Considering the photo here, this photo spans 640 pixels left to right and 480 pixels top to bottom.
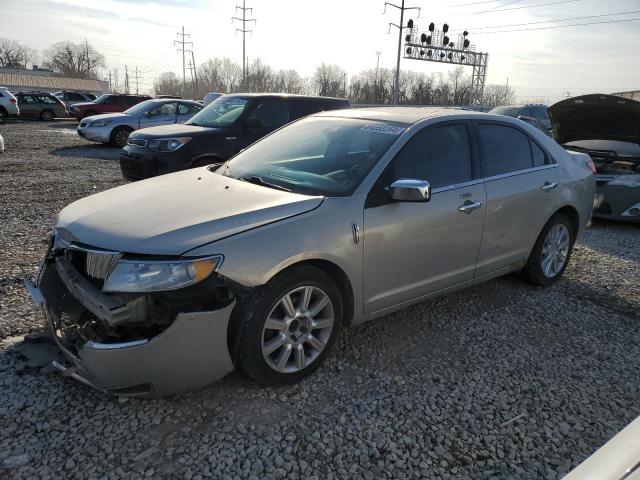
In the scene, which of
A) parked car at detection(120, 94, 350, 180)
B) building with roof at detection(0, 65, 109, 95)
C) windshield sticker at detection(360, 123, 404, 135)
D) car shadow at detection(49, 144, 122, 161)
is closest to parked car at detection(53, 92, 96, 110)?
car shadow at detection(49, 144, 122, 161)

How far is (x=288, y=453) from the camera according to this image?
2.51 m

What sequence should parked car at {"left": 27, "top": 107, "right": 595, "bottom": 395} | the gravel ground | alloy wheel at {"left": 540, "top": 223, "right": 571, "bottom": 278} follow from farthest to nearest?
1. alloy wheel at {"left": 540, "top": 223, "right": 571, "bottom": 278}
2. parked car at {"left": 27, "top": 107, "right": 595, "bottom": 395}
3. the gravel ground

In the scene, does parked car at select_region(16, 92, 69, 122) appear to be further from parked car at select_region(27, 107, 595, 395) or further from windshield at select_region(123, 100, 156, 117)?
parked car at select_region(27, 107, 595, 395)

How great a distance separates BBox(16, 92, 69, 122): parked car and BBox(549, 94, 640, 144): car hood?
27.4 m

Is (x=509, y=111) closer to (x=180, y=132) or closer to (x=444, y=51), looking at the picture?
(x=180, y=132)

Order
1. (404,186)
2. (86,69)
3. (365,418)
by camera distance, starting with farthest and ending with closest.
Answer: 1. (86,69)
2. (404,186)
3. (365,418)

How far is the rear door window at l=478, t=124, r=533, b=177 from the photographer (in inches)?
162

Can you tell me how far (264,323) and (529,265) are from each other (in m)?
2.93

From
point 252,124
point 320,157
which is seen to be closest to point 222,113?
point 252,124

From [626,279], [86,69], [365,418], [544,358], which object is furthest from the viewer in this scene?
[86,69]

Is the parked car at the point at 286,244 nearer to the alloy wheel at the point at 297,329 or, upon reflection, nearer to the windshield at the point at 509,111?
the alloy wheel at the point at 297,329

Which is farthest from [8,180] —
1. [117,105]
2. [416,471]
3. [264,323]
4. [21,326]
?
[117,105]

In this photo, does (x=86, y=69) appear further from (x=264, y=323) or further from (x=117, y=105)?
(x=264, y=323)

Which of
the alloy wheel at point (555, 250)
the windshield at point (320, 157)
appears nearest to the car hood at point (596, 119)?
the alloy wheel at point (555, 250)
